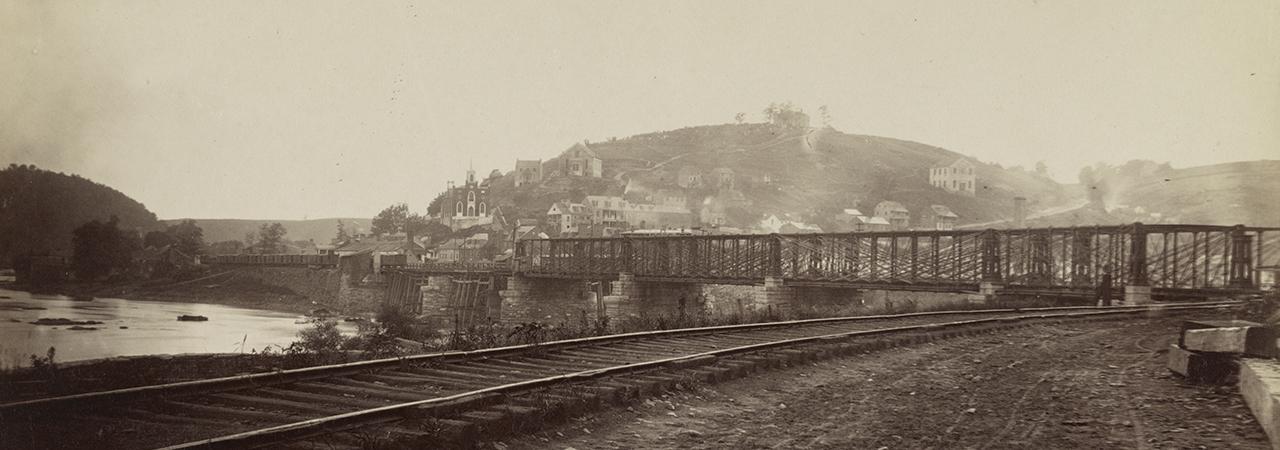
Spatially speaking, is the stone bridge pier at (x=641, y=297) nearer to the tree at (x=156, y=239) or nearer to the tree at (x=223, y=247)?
the tree at (x=156, y=239)

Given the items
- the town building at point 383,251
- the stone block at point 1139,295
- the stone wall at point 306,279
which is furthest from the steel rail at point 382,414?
the town building at point 383,251

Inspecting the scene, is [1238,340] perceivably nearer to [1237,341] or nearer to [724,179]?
[1237,341]

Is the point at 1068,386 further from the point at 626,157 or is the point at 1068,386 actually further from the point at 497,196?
the point at 626,157

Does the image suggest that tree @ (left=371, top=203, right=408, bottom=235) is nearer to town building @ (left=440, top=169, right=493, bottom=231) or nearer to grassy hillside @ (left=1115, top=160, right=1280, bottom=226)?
town building @ (left=440, top=169, right=493, bottom=231)

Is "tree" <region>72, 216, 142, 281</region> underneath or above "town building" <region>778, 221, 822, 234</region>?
underneath

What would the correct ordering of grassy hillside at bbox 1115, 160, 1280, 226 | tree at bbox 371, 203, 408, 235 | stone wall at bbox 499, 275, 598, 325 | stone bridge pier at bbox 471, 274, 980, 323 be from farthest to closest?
tree at bbox 371, 203, 408, 235
grassy hillside at bbox 1115, 160, 1280, 226
stone wall at bbox 499, 275, 598, 325
stone bridge pier at bbox 471, 274, 980, 323

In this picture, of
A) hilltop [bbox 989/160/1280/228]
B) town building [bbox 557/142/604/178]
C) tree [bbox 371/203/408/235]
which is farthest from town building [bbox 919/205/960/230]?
tree [bbox 371/203/408/235]

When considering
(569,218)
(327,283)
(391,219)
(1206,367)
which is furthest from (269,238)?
(1206,367)
